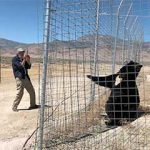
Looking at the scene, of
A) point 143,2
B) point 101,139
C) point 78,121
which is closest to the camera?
point 143,2

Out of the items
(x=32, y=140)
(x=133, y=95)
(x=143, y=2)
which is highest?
(x=143, y=2)

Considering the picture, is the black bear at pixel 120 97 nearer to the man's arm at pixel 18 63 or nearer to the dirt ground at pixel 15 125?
the dirt ground at pixel 15 125

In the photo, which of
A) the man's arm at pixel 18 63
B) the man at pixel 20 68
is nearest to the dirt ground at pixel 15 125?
the man at pixel 20 68

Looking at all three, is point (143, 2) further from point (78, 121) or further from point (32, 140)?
point (32, 140)

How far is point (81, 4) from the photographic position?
24.3 feet

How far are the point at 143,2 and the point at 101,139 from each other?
243 centimetres

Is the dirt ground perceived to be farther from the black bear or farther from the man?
the black bear

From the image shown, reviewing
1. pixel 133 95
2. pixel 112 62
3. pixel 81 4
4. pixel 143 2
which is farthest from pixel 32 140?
pixel 112 62

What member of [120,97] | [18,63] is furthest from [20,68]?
[120,97]

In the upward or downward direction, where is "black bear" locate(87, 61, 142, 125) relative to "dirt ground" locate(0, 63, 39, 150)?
upward

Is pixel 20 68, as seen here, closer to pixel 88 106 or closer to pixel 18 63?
pixel 18 63

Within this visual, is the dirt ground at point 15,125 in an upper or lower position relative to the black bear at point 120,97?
lower

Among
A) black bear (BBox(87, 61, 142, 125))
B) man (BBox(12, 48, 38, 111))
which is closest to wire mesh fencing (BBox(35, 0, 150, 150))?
black bear (BBox(87, 61, 142, 125))

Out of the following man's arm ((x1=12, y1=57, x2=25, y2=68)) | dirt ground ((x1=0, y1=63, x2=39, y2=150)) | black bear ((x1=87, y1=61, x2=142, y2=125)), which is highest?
man's arm ((x1=12, y1=57, x2=25, y2=68))
